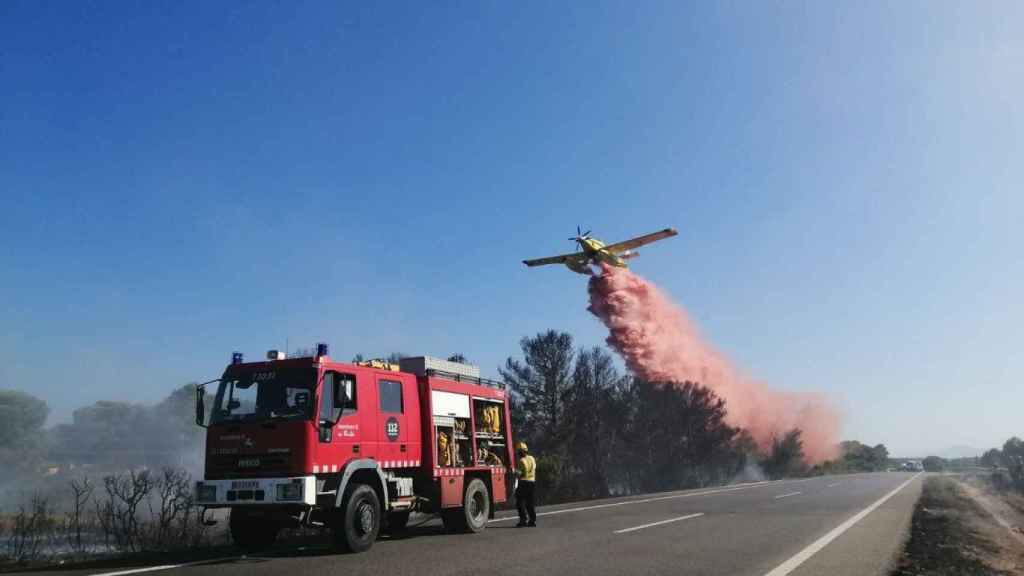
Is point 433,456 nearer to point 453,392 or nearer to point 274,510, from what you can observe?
point 453,392

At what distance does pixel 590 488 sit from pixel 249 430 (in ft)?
142

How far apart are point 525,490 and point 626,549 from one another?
440 cm

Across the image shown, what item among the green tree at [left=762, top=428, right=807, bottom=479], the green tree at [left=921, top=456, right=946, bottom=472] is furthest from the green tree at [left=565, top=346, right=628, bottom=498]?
the green tree at [left=921, top=456, right=946, bottom=472]

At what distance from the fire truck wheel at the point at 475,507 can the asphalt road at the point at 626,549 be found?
387 mm

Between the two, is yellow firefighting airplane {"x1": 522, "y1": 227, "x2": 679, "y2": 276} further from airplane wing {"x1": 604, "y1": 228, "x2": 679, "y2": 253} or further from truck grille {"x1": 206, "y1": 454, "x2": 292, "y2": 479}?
truck grille {"x1": 206, "y1": 454, "x2": 292, "y2": 479}

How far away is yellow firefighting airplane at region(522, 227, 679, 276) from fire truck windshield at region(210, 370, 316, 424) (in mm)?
30065

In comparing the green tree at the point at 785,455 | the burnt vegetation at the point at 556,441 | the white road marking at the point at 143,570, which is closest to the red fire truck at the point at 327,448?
the white road marking at the point at 143,570

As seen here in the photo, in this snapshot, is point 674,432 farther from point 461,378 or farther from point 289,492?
point 289,492

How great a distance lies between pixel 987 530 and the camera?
1658 centimetres

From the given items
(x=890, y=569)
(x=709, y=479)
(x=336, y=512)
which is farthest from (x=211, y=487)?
(x=709, y=479)

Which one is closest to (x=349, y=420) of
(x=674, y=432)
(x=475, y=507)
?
(x=475, y=507)

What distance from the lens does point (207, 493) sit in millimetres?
10406

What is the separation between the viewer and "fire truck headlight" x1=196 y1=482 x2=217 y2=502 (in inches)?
408

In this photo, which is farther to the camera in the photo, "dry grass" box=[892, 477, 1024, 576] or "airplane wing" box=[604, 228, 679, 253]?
"airplane wing" box=[604, 228, 679, 253]
